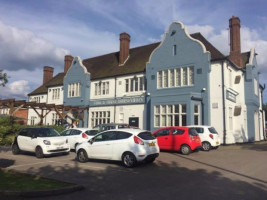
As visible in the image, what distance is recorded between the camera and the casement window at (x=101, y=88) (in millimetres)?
28031

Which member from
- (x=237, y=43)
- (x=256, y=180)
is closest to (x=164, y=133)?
(x=256, y=180)

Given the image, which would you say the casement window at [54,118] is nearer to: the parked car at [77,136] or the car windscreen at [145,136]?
the parked car at [77,136]

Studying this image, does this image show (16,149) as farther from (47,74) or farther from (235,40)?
(47,74)

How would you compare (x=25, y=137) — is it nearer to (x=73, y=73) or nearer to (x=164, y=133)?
(x=164, y=133)

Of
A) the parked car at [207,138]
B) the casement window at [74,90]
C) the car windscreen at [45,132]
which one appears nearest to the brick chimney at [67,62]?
the casement window at [74,90]

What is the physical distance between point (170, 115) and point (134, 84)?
6.23 meters

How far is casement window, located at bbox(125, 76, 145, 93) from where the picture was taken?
983 inches

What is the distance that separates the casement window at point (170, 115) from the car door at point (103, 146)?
10.4 metres

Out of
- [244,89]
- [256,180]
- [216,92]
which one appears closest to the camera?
[256,180]

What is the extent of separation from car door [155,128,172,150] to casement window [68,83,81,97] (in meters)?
17.6

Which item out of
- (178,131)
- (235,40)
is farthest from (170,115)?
(235,40)

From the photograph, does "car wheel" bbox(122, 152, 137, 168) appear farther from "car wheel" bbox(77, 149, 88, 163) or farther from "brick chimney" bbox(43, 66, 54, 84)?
"brick chimney" bbox(43, 66, 54, 84)

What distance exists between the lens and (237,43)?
2270 centimetres

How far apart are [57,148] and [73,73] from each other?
789 inches
